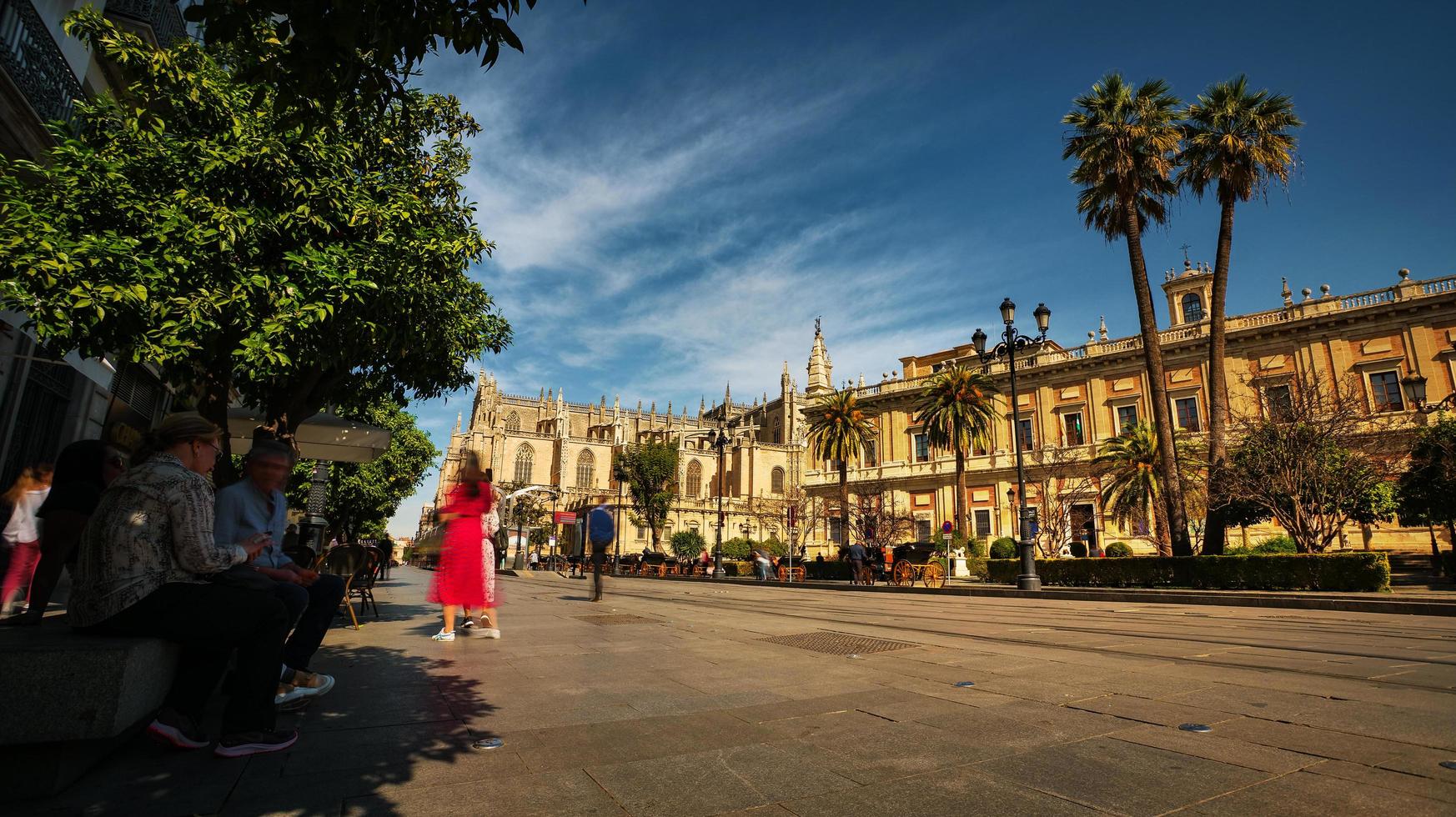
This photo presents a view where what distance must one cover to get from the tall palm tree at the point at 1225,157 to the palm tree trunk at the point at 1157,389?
1.03m

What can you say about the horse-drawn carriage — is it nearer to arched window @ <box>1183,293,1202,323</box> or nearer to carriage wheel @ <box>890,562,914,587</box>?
carriage wheel @ <box>890,562,914,587</box>

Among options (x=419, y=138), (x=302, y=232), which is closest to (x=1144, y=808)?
(x=302, y=232)

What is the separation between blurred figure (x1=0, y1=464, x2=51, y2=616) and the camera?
6820 millimetres

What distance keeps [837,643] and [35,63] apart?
12000 mm

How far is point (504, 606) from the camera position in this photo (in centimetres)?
1111

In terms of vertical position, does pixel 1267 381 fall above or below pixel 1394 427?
above

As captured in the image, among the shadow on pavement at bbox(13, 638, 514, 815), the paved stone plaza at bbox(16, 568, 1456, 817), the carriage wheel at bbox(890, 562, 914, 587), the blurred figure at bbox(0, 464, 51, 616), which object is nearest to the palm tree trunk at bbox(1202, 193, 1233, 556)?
the carriage wheel at bbox(890, 562, 914, 587)

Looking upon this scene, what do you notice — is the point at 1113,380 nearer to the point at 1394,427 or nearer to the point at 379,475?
the point at 1394,427

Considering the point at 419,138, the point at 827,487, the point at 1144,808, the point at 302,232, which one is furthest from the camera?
the point at 827,487

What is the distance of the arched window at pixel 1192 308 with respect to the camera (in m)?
41.0

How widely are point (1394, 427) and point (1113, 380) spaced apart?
10900mm

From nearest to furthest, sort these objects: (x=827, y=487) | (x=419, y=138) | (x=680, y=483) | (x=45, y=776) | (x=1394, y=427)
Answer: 1. (x=45, y=776)
2. (x=419, y=138)
3. (x=1394, y=427)
4. (x=827, y=487)
5. (x=680, y=483)

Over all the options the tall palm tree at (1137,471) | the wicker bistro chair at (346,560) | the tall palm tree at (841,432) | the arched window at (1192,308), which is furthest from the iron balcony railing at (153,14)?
the arched window at (1192,308)

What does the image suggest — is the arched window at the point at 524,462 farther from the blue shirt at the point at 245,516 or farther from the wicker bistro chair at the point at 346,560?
the blue shirt at the point at 245,516
